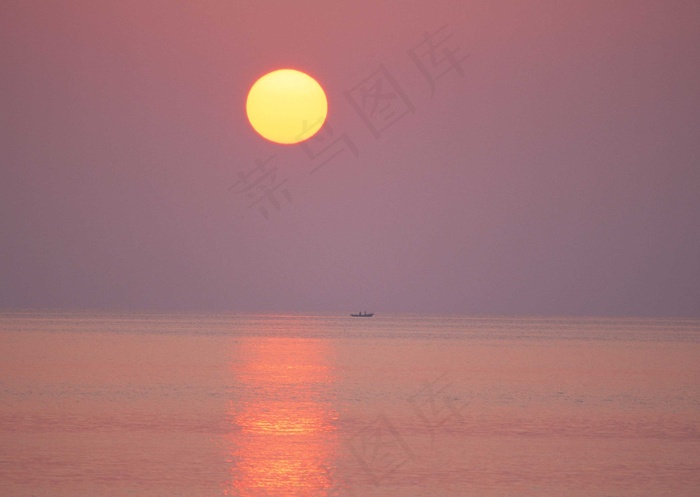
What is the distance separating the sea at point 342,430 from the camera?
17.6 meters

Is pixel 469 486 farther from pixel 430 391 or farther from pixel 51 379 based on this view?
pixel 51 379

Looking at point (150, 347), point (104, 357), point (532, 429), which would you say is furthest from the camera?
point (150, 347)

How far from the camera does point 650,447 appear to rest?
73.4 feet

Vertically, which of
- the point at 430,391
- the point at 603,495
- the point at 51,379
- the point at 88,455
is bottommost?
the point at 603,495

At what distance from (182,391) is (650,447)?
1714 centimetres

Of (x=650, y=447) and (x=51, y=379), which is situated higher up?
(x=51, y=379)

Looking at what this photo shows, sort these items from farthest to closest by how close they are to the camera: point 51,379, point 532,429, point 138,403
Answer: point 51,379 < point 138,403 < point 532,429

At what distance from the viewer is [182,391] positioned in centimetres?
3372

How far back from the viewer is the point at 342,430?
24.3 metres

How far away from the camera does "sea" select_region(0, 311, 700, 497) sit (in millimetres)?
17625

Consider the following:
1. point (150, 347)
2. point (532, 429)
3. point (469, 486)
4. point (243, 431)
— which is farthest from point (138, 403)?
point (150, 347)

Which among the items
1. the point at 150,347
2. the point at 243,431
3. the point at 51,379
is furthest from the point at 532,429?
the point at 150,347

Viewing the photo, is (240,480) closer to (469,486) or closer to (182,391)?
(469,486)

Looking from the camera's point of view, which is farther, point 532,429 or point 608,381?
point 608,381
